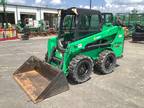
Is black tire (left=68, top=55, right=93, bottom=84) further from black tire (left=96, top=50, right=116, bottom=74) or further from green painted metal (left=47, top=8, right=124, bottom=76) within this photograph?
black tire (left=96, top=50, right=116, bottom=74)

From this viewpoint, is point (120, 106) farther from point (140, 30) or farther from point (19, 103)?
point (140, 30)

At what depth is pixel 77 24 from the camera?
563 centimetres

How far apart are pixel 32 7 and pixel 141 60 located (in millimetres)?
26178

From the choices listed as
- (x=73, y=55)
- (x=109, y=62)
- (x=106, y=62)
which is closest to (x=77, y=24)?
(x=73, y=55)

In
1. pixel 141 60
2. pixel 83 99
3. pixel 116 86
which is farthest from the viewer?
pixel 141 60

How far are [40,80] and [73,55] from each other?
125cm

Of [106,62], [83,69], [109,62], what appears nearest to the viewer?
[83,69]

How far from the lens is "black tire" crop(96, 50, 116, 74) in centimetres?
620

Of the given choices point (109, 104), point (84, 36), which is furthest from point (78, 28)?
point (109, 104)

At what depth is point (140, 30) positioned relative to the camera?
49.3 ft

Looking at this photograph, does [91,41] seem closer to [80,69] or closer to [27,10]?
[80,69]

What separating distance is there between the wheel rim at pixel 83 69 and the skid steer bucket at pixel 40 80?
29.9 inches

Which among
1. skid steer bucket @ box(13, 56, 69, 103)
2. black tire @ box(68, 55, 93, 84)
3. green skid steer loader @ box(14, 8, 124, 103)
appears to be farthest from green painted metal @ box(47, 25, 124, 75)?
skid steer bucket @ box(13, 56, 69, 103)

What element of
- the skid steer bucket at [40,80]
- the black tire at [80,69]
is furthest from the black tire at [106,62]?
the skid steer bucket at [40,80]
